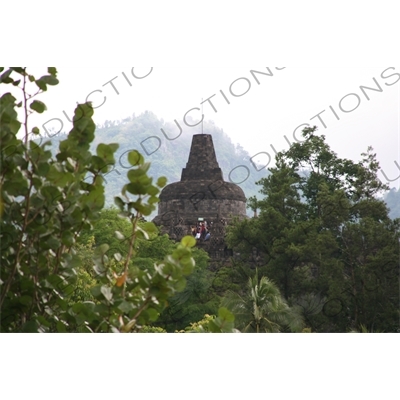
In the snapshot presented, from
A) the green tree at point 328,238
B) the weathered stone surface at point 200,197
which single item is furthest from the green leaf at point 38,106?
the weathered stone surface at point 200,197

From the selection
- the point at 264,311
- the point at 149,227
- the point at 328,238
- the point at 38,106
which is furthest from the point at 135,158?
the point at 328,238

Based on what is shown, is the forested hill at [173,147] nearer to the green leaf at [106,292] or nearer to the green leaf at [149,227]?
the green leaf at [149,227]

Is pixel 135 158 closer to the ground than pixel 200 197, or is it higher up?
higher up

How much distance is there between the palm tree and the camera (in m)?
17.8

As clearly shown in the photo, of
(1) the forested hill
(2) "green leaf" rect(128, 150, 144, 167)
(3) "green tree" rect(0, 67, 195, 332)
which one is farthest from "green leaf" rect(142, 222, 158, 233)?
(1) the forested hill

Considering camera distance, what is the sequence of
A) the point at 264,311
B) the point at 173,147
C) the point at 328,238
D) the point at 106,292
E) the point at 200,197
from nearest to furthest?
the point at 106,292
the point at 264,311
the point at 328,238
the point at 200,197
the point at 173,147

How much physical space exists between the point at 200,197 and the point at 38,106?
2397cm

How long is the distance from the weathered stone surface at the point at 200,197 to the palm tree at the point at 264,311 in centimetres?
614

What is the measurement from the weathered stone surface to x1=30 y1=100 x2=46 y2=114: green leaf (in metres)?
21.8

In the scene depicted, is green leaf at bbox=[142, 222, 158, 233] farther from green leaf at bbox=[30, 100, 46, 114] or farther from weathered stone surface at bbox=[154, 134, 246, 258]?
weathered stone surface at bbox=[154, 134, 246, 258]

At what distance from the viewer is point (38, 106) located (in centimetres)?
307

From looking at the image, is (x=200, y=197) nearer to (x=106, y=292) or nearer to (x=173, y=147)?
(x=173, y=147)

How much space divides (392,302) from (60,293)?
1738 cm
